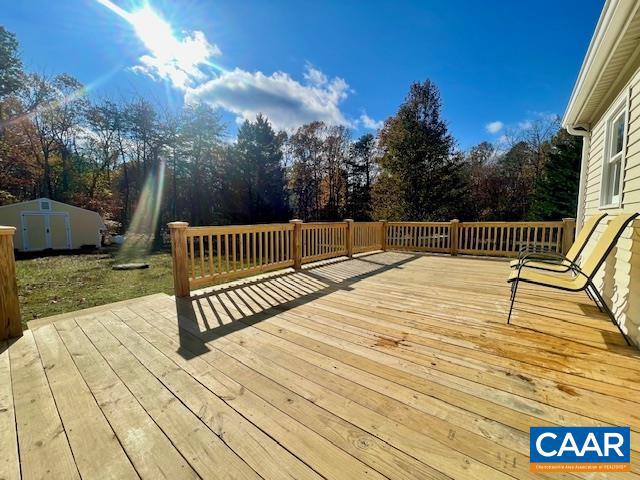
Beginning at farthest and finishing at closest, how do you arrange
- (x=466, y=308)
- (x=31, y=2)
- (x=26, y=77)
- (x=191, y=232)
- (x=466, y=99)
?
1. (x=26, y=77)
2. (x=466, y=99)
3. (x=31, y=2)
4. (x=191, y=232)
5. (x=466, y=308)

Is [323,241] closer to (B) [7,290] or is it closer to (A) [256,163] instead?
(B) [7,290]

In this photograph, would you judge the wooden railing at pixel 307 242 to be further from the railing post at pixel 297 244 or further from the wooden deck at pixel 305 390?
the wooden deck at pixel 305 390

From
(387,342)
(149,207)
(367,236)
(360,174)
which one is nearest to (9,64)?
(149,207)

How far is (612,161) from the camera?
3.25m

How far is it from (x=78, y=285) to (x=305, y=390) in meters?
7.21

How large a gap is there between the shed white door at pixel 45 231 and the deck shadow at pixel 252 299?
1502 cm

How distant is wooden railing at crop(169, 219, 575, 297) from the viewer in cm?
340

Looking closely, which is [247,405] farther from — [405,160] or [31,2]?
[405,160]

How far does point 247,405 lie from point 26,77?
22.0m

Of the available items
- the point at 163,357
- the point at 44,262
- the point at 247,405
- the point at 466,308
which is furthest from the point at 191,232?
the point at 44,262

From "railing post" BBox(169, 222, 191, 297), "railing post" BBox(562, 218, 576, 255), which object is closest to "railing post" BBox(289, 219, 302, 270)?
"railing post" BBox(169, 222, 191, 297)

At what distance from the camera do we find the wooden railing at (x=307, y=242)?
134 inches

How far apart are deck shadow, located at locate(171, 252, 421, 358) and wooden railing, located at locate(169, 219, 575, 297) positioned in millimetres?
266

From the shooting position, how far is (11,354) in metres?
2.01
